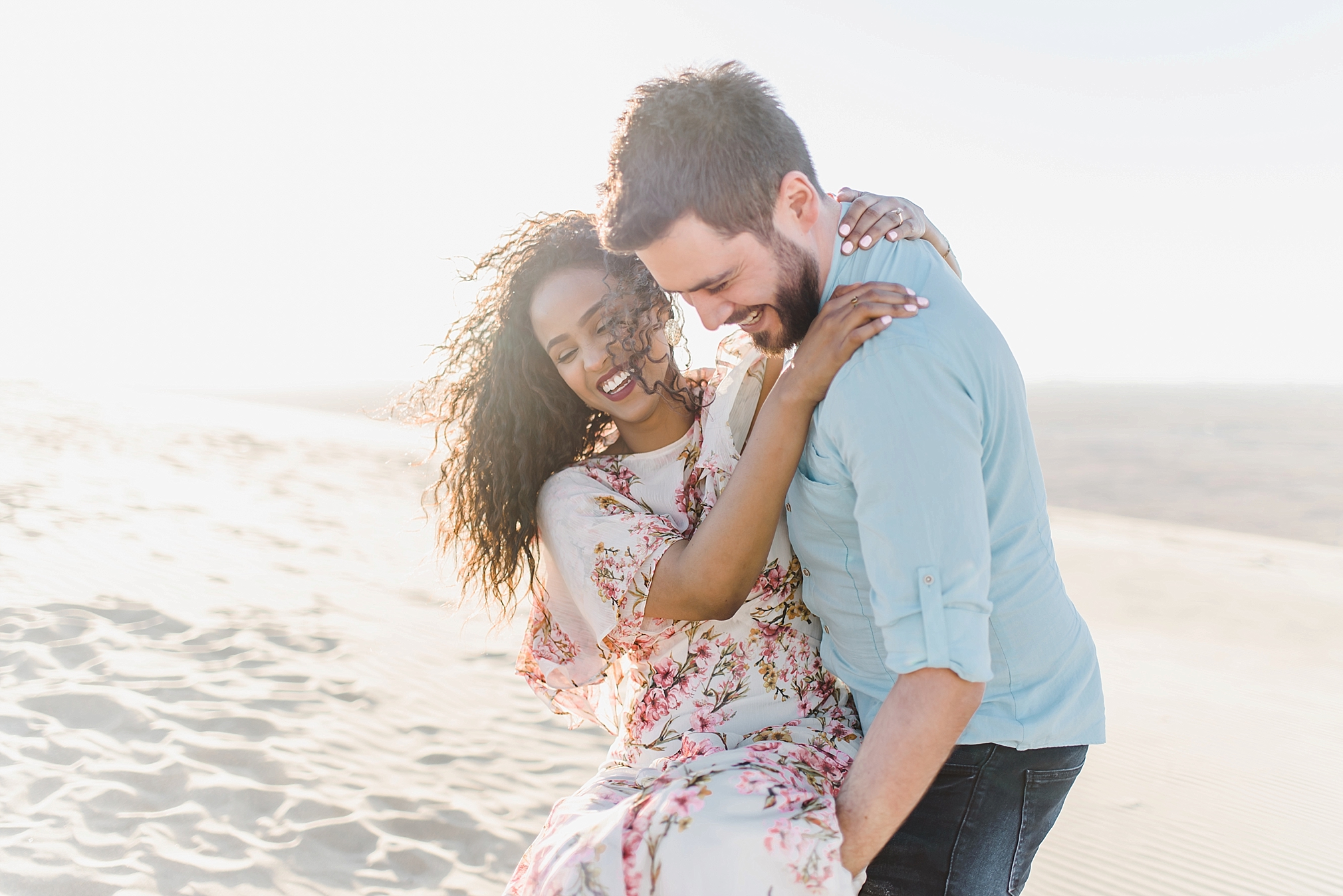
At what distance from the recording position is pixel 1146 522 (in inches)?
703

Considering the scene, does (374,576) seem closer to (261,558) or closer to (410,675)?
(261,558)

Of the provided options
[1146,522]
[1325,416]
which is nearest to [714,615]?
[1146,522]

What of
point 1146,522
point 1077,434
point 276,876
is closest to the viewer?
point 276,876

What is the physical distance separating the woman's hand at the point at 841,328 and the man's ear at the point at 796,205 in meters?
0.16

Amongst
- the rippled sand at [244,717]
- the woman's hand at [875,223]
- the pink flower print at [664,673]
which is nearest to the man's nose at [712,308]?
the woman's hand at [875,223]

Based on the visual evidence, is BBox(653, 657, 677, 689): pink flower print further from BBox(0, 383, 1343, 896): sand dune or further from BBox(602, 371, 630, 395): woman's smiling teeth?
BBox(0, 383, 1343, 896): sand dune

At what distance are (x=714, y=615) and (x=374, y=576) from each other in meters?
7.71

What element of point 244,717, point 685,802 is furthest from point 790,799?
point 244,717

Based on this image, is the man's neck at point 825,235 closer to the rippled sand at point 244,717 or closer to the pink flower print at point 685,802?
the pink flower print at point 685,802

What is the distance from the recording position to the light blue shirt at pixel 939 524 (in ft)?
4.89

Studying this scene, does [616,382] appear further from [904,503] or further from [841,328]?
[904,503]

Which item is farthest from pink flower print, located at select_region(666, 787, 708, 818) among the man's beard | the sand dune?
the sand dune

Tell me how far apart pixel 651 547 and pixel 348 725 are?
3924mm

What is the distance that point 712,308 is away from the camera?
1.83 m
